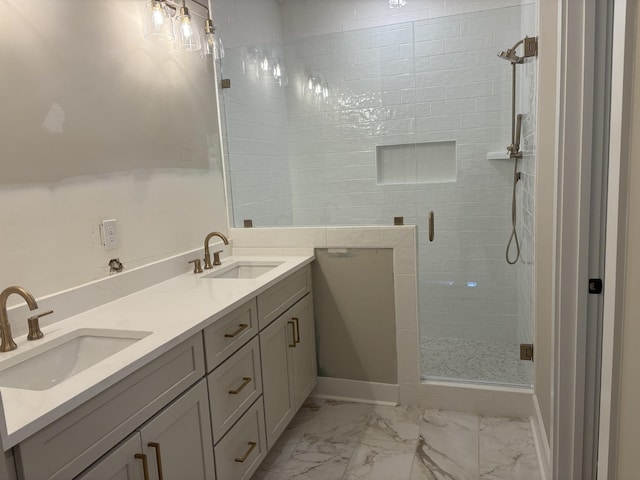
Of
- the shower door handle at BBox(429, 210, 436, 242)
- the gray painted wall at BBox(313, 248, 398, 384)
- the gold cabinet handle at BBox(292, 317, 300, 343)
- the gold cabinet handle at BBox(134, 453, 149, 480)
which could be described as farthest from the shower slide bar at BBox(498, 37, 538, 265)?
the gold cabinet handle at BBox(134, 453, 149, 480)

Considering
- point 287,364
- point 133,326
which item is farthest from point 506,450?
point 133,326

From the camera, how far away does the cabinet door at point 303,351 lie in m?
2.46

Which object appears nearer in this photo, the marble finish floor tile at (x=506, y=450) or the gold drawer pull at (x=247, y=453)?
the gold drawer pull at (x=247, y=453)

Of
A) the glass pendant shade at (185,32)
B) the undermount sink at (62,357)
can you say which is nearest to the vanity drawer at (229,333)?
the undermount sink at (62,357)

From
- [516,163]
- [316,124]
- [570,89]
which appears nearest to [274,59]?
[316,124]

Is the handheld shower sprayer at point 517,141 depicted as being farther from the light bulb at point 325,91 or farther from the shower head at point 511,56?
the light bulb at point 325,91

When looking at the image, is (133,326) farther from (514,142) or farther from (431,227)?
(514,142)

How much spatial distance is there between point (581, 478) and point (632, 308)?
3.96 feet

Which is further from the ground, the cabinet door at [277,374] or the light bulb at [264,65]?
the light bulb at [264,65]

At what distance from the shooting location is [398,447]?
2.31 m

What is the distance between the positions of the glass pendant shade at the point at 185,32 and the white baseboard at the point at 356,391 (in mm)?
1920

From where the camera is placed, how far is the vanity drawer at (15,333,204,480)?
1.04 m

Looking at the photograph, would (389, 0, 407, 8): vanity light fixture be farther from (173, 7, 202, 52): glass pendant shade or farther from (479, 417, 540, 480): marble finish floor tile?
(479, 417, 540, 480): marble finish floor tile

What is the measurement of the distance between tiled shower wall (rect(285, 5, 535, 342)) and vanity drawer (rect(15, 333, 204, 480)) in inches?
56.8
